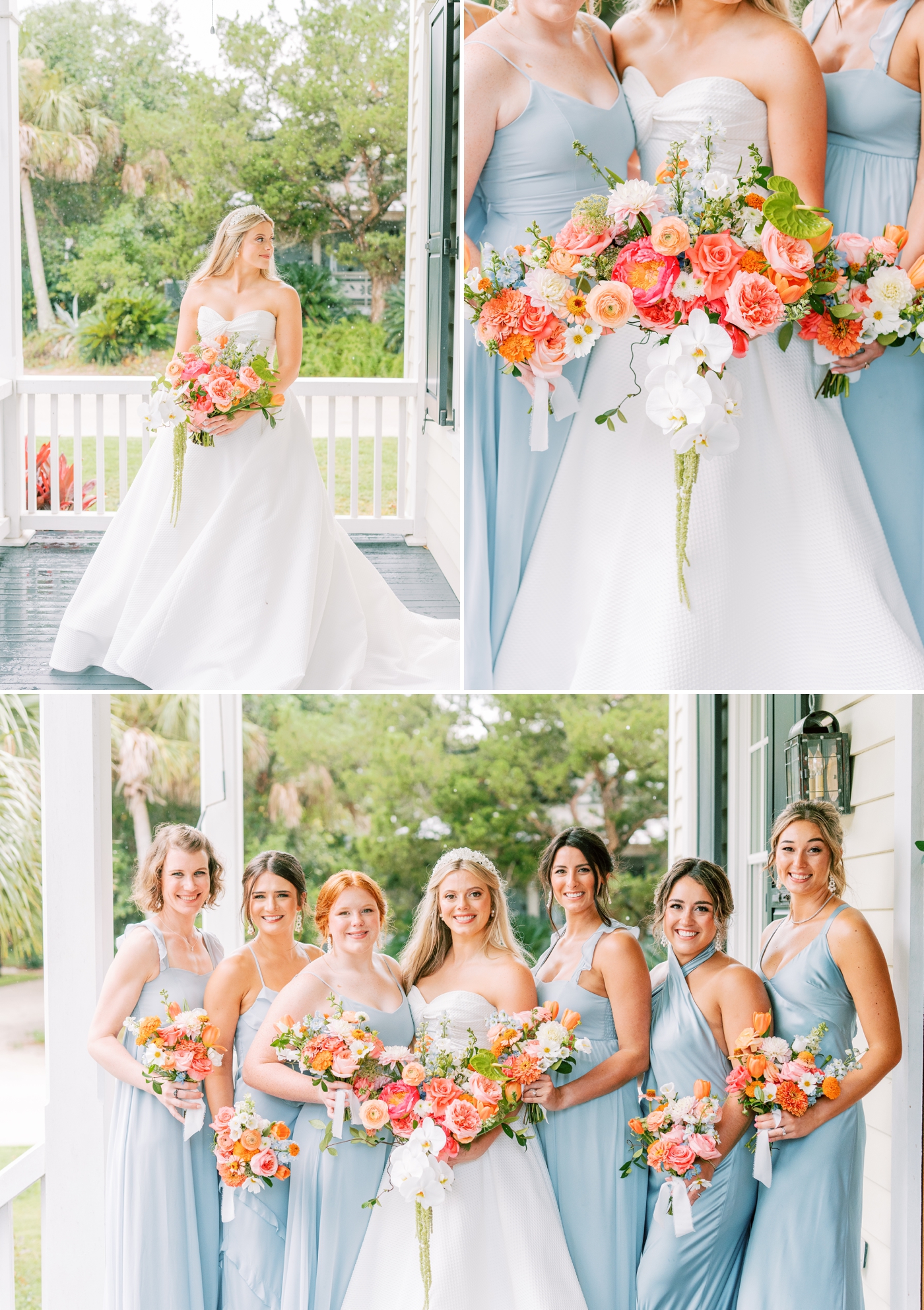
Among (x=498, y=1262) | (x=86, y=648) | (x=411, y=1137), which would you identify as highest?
(x=86, y=648)

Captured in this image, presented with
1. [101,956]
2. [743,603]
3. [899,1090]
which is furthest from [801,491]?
[101,956]

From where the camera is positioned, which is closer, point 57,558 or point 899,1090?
point 899,1090

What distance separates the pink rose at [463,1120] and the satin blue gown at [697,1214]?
55cm

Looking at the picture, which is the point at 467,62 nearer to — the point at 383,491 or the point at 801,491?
the point at 801,491

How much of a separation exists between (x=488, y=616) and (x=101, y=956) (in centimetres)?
166

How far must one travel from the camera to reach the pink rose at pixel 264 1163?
3.19m

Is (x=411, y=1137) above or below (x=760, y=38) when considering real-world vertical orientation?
below

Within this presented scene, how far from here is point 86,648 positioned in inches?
161

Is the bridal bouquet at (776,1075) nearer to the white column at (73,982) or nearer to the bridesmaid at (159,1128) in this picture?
the bridesmaid at (159,1128)

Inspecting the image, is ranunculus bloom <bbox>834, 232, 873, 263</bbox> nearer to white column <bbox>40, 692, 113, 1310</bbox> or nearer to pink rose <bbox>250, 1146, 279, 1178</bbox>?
white column <bbox>40, 692, 113, 1310</bbox>

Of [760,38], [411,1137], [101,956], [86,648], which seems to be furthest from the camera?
[86,648]

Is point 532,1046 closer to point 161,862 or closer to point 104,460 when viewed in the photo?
point 161,862

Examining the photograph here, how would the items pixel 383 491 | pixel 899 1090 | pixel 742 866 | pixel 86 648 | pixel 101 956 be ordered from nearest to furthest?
1. pixel 899 1090
2. pixel 101 956
3. pixel 86 648
4. pixel 742 866
5. pixel 383 491

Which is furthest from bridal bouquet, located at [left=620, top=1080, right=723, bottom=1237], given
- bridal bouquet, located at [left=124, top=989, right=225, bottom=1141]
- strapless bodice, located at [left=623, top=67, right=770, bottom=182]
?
strapless bodice, located at [left=623, top=67, right=770, bottom=182]
